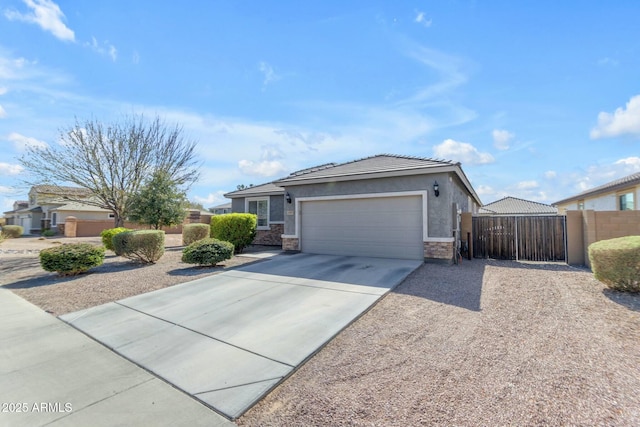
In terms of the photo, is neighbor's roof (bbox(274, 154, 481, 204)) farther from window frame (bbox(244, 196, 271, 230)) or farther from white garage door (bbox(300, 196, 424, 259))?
window frame (bbox(244, 196, 271, 230))

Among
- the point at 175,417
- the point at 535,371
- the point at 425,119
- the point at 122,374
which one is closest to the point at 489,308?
the point at 535,371

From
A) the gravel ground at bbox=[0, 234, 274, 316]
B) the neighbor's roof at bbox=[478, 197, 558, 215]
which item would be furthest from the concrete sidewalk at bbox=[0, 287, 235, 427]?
the neighbor's roof at bbox=[478, 197, 558, 215]

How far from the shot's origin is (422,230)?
9703 millimetres

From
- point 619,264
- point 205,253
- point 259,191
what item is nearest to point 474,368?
point 619,264

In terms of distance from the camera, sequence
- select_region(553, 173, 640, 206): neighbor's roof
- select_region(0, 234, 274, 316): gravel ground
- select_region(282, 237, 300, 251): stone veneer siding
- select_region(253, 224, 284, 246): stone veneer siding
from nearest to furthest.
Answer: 1. select_region(0, 234, 274, 316): gravel ground
2. select_region(282, 237, 300, 251): stone veneer siding
3. select_region(553, 173, 640, 206): neighbor's roof
4. select_region(253, 224, 284, 246): stone veneer siding

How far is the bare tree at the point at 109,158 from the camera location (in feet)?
49.1

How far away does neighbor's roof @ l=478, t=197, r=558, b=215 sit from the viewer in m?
30.8

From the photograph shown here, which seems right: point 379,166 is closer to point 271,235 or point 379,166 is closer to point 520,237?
point 520,237

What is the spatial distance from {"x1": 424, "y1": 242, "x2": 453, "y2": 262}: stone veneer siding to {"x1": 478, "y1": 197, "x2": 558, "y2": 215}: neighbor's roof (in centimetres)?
2460

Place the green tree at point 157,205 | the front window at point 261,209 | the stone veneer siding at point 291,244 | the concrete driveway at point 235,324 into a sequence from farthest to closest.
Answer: the front window at point 261,209 < the green tree at point 157,205 < the stone veneer siding at point 291,244 < the concrete driveway at point 235,324

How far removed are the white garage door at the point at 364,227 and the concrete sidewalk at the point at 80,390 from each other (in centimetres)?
814

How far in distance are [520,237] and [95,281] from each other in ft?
Answer: 45.7

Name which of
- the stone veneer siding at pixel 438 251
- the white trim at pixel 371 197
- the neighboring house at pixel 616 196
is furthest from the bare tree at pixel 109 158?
the neighboring house at pixel 616 196

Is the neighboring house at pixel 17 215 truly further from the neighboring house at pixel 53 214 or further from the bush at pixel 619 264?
the bush at pixel 619 264
